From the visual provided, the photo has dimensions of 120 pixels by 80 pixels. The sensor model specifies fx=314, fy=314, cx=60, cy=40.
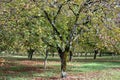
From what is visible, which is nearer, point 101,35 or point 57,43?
point 101,35

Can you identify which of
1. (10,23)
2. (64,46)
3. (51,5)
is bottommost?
(64,46)

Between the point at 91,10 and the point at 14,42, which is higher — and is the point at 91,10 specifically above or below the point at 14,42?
above

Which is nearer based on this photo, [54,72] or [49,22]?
[49,22]

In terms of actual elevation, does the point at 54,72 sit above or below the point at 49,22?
below

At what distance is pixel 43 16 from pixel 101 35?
6300mm

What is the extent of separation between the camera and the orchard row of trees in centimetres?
2069

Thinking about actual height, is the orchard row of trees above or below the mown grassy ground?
above

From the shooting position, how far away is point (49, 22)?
2673cm

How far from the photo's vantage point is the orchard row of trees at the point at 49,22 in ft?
67.9

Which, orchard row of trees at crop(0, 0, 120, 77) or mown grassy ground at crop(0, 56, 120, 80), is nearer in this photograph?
orchard row of trees at crop(0, 0, 120, 77)

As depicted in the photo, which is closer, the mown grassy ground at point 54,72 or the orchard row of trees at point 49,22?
the orchard row of trees at point 49,22

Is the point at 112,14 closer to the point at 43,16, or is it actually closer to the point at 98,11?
the point at 98,11

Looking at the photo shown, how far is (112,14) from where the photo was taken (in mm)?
23469

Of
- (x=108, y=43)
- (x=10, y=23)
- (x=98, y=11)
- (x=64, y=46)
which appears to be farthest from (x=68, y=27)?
(x=10, y=23)
